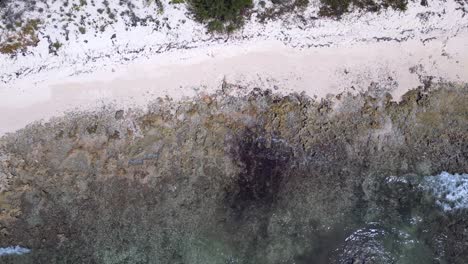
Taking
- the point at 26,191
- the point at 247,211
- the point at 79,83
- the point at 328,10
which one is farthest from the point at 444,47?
the point at 26,191

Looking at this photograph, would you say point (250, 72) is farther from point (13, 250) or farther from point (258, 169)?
point (13, 250)

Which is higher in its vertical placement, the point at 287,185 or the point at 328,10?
the point at 328,10

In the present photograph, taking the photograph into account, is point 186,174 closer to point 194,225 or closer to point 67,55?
point 194,225

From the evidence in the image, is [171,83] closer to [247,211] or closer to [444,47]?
[247,211]

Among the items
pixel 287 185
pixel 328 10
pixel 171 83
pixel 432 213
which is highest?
pixel 328 10

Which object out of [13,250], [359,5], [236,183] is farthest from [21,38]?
[359,5]

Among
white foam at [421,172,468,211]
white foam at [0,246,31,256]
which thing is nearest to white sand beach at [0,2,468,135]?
white foam at [421,172,468,211]
